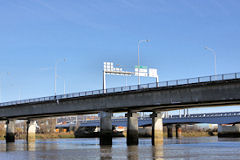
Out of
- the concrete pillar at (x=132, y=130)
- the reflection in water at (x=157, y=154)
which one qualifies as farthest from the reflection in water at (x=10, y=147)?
the reflection in water at (x=157, y=154)

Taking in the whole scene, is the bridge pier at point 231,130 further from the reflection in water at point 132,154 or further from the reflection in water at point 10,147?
the reflection in water at point 132,154

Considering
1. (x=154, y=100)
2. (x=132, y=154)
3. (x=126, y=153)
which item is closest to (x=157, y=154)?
(x=132, y=154)

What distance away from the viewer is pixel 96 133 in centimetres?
19075

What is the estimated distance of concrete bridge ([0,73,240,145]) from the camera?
62.6 m

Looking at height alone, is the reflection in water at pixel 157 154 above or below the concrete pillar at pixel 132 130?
below

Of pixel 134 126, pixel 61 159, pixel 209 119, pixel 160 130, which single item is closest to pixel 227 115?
pixel 209 119

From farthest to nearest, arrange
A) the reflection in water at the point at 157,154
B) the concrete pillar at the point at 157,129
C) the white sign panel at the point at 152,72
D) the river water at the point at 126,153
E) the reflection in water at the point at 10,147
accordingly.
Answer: the white sign panel at the point at 152,72 < the concrete pillar at the point at 157,129 < the reflection in water at the point at 10,147 < the river water at the point at 126,153 < the reflection in water at the point at 157,154

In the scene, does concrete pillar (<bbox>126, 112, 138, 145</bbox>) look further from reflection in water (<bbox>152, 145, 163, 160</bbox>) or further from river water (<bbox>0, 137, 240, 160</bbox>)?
reflection in water (<bbox>152, 145, 163, 160</bbox>)

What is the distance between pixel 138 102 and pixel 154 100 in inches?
151

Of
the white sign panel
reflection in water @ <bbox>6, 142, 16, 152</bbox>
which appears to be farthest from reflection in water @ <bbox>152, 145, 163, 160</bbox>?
the white sign panel

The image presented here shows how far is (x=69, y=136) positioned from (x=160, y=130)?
91810 mm

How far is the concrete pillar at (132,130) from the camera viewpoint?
260 ft

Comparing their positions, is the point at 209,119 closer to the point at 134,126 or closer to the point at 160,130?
the point at 160,130

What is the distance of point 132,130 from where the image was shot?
7962 centimetres
